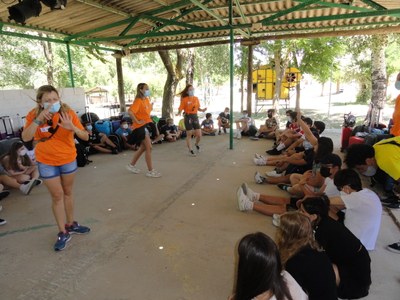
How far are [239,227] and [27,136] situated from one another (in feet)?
7.95

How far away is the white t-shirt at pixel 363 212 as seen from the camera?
2549 millimetres

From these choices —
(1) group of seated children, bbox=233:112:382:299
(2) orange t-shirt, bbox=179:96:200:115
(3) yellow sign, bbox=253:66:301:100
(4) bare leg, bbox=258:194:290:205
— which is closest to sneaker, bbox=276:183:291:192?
(1) group of seated children, bbox=233:112:382:299

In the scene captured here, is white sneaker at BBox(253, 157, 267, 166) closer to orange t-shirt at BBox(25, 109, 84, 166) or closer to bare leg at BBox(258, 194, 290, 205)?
bare leg at BBox(258, 194, 290, 205)

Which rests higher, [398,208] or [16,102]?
[16,102]

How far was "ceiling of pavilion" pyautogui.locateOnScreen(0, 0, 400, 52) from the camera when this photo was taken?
6.27 metres

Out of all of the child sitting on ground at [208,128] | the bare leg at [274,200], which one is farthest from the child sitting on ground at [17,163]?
the child sitting on ground at [208,128]

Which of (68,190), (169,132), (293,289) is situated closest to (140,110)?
(68,190)

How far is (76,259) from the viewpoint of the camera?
9.42 ft

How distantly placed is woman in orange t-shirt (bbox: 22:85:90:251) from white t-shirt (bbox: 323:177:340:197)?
2.70m

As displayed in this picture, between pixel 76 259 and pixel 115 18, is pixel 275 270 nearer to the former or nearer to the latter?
pixel 76 259

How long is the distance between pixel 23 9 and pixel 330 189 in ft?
16.4

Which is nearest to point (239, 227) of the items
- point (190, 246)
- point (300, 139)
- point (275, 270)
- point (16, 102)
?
point (190, 246)

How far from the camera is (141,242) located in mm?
3152

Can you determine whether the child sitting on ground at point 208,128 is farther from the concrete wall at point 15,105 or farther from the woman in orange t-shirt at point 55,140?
the woman in orange t-shirt at point 55,140
